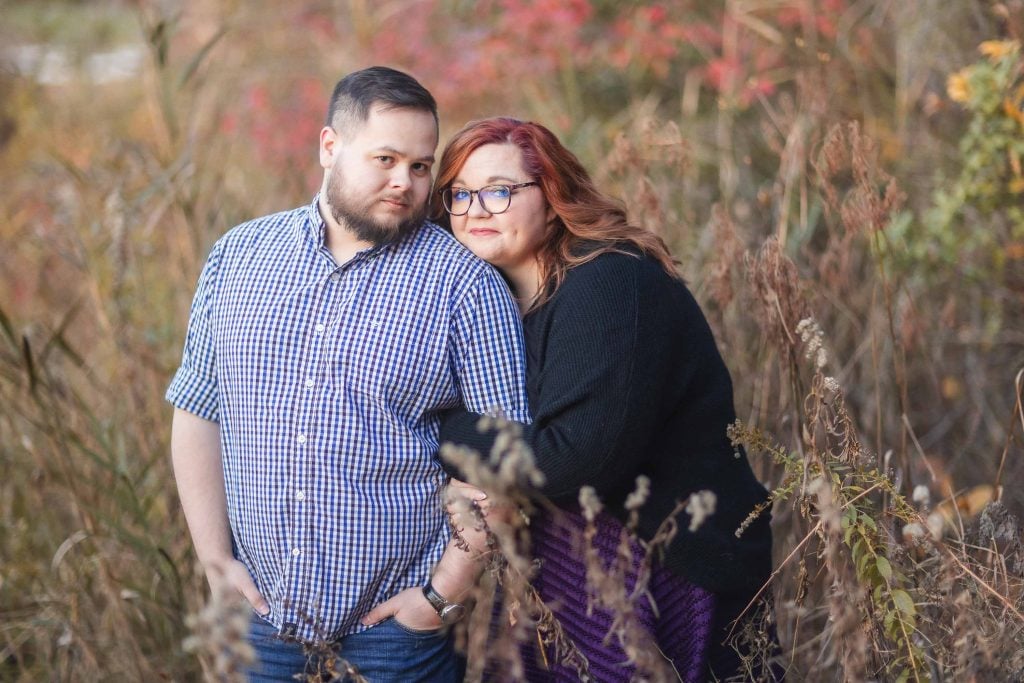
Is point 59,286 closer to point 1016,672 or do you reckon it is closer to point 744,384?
point 744,384

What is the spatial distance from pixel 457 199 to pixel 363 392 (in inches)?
19.9

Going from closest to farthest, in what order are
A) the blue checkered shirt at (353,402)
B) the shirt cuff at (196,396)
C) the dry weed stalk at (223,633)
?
the dry weed stalk at (223,633) → the blue checkered shirt at (353,402) → the shirt cuff at (196,396)

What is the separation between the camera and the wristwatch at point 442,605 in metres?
2.15

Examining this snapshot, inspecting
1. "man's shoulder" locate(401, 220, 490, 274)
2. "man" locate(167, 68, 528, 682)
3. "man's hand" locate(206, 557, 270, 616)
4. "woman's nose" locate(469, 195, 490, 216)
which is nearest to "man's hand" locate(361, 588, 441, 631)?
"man" locate(167, 68, 528, 682)

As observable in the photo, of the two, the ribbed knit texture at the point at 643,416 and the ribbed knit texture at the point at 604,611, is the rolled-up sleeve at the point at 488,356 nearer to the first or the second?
the ribbed knit texture at the point at 643,416

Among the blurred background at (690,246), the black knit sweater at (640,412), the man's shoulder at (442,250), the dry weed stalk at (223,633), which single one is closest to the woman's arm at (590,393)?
the black knit sweater at (640,412)

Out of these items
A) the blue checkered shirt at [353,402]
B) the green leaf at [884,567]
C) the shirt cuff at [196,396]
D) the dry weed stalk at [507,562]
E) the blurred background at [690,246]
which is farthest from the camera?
the blurred background at [690,246]

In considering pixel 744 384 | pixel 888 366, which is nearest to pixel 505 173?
pixel 744 384

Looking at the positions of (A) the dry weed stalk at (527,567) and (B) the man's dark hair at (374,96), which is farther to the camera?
(B) the man's dark hair at (374,96)

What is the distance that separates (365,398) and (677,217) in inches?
81.2

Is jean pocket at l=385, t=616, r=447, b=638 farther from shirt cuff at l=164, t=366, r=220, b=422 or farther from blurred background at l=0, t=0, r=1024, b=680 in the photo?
blurred background at l=0, t=0, r=1024, b=680

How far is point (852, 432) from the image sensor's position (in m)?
2.00

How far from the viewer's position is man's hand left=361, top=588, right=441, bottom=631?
2162mm

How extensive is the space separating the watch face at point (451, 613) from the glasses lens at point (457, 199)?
87 cm
